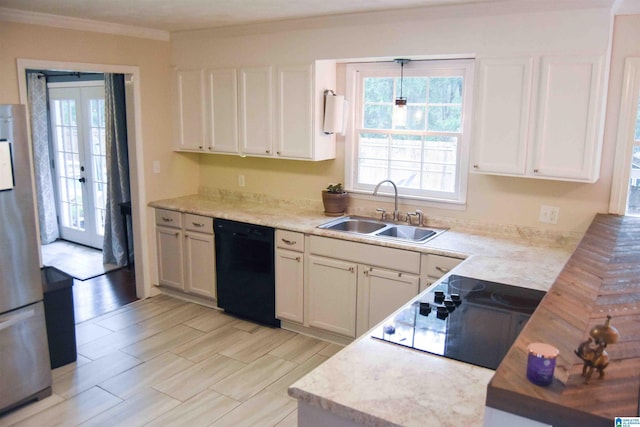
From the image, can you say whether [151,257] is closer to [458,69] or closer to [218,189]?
[218,189]

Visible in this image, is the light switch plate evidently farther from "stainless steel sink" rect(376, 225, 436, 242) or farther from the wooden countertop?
the wooden countertop

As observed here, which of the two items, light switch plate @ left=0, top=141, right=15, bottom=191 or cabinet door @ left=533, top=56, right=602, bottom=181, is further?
cabinet door @ left=533, top=56, right=602, bottom=181

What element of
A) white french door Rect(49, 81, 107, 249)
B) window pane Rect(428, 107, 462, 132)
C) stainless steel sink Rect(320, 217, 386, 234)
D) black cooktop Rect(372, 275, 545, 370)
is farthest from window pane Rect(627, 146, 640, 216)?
white french door Rect(49, 81, 107, 249)

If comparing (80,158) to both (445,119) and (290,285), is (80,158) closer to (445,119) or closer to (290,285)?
(290,285)

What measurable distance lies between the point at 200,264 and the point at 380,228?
1.61 meters

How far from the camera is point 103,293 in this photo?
504cm

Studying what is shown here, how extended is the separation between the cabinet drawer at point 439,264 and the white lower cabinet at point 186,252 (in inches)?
75.0

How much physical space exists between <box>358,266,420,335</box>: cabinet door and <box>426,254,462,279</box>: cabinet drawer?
12 centimetres

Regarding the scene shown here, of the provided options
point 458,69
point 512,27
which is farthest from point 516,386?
point 458,69

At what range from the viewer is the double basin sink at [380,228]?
3898 mm

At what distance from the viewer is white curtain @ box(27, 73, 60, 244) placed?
6.43 meters

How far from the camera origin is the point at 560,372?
134 cm

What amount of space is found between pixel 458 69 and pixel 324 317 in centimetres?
202

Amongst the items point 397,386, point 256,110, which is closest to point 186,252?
point 256,110
